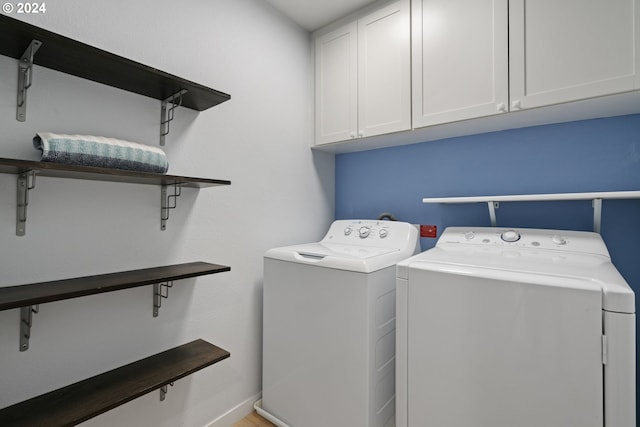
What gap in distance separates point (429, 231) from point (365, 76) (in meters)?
1.09

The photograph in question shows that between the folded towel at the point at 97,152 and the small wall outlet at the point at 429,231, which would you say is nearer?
the folded towel at the point at 97,152

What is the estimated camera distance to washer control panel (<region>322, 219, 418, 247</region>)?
1725 mm

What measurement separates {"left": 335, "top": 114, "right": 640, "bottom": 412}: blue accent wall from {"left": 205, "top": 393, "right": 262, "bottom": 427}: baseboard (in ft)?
4.73

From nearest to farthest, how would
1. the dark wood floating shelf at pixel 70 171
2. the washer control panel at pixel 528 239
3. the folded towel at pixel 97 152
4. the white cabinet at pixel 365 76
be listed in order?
1. the dark wood floating shelf at pixel 70 171
2. the folded towel at pixel 97 152
3. the washer control panel at pixel 528 239
4. the white cabinet at pixel 365 76

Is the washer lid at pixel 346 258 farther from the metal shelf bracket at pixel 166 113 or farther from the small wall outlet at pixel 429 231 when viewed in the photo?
the metal shelf bracket at pixel 166 113

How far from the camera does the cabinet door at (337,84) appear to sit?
1.89 meters

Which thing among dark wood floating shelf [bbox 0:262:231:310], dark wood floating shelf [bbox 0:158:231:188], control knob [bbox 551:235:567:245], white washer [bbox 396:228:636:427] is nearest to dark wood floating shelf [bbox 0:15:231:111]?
dark wood floating shelf [bbox 0:158:231:188]

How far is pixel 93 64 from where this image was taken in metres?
1.02

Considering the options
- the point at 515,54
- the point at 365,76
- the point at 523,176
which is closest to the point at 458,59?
the point at 515,54

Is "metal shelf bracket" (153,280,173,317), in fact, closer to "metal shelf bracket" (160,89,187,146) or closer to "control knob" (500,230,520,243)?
"metal shelf bracket" (160,89,187,146)

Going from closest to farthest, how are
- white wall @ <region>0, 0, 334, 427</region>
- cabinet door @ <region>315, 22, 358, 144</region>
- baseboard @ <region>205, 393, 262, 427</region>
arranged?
white wall @ <region>0, 0, 334, 427</region> < baseboard @ <region>205, 393, 262, 427</region> < cabinet door @ <region>315, 22, 358, 144</region>

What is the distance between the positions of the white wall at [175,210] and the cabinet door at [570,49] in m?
1.29

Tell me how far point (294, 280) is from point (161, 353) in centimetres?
70

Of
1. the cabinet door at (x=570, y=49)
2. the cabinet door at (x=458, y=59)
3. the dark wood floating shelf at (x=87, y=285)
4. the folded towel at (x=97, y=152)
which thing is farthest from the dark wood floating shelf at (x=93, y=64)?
the cabinet door at (x=570, y=49)
